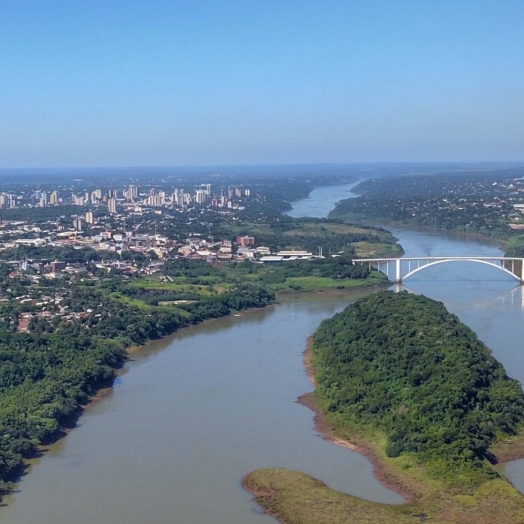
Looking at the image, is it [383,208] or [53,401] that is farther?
[383,208]

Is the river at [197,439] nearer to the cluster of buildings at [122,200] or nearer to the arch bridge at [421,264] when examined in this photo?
the arch bridge at [421,264]

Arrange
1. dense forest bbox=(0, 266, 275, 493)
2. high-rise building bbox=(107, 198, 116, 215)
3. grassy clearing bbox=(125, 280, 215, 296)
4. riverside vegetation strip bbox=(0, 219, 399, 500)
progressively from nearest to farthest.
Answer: dense forest bbox=(0, 266, 275, 493), riverside vegetation strip bbox=(0, 219, 399, 500), grassy clearing bbox=(125, 280, 215, 296), high-rise building bbox=(107, 198, 116, 215)

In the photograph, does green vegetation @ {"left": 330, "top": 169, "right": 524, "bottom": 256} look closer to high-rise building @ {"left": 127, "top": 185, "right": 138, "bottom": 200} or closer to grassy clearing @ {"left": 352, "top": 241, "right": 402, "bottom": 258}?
grassy clearing @ {"left": 352, "top": 241, "right": 402, "bottom": 258}

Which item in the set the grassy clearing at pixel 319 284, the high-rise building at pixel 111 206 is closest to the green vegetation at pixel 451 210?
the grassy clearing at pixel 319 284

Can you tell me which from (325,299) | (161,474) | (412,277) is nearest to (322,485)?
(161,474)

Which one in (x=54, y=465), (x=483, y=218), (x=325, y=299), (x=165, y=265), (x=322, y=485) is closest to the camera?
(x=322, y=485)

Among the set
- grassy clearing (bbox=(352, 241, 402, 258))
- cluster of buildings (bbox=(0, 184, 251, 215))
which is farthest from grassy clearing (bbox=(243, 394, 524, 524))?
cluster of buildings (bbox=(0, 184, 251, 215))

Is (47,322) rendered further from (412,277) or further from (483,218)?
(483,218)
